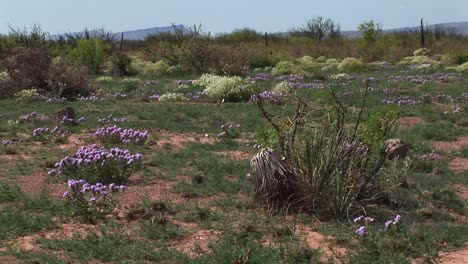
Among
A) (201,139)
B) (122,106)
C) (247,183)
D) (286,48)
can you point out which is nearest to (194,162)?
(247,183)

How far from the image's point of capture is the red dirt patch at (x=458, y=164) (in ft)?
26.3

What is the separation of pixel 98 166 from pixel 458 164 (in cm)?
483

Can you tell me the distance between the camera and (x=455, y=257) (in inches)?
179

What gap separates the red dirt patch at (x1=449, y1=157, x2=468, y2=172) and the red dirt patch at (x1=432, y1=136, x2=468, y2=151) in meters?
0.68

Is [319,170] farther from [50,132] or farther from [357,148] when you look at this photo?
[50,132]

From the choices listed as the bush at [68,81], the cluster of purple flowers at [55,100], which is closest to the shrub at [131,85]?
the bush at [68,81]

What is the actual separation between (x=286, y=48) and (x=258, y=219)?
33305mm

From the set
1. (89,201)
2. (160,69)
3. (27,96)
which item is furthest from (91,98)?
(160,69)

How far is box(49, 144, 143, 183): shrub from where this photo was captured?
6785mm

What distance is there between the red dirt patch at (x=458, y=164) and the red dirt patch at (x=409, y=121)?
253 centimetres

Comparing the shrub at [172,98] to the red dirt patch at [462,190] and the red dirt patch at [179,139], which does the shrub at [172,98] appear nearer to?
the red dirt patch at [179,139]

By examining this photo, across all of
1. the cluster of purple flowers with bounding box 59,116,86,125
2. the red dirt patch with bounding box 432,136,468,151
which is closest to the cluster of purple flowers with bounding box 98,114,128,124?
the cluster of purple flowers with bounding box 59,116,86,125

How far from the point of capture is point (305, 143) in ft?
19.1

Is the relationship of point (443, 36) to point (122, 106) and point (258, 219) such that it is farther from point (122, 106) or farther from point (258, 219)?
point (258, 219)
